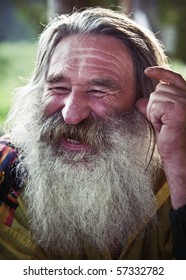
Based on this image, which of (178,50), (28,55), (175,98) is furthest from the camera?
(178,50)

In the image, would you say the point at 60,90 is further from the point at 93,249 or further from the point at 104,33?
the point at 93,249

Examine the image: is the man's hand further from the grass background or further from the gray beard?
the grass background

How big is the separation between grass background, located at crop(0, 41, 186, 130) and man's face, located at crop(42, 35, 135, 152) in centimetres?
20

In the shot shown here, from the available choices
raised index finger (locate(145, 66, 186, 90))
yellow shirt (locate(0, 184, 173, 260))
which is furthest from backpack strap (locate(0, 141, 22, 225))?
raised index finger (locate(145, 66, 186, 90))

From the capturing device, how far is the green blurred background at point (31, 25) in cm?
170

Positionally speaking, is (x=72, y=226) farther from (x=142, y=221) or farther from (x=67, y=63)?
(x=67, y=63)

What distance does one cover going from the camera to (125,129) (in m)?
1.51

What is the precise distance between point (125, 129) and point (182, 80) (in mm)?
231

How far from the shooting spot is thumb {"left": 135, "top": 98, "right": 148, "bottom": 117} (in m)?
1.52

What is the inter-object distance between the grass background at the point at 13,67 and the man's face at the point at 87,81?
0.20 metres

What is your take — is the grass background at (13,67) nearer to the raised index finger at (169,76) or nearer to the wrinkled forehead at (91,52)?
the wrinkled forehead at (91,52)

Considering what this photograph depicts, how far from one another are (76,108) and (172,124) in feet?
0.82

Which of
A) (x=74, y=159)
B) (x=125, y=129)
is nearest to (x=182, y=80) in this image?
(x=125, y=129)

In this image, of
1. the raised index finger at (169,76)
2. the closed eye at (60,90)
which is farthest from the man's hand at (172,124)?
the closed eye at (60,90)
